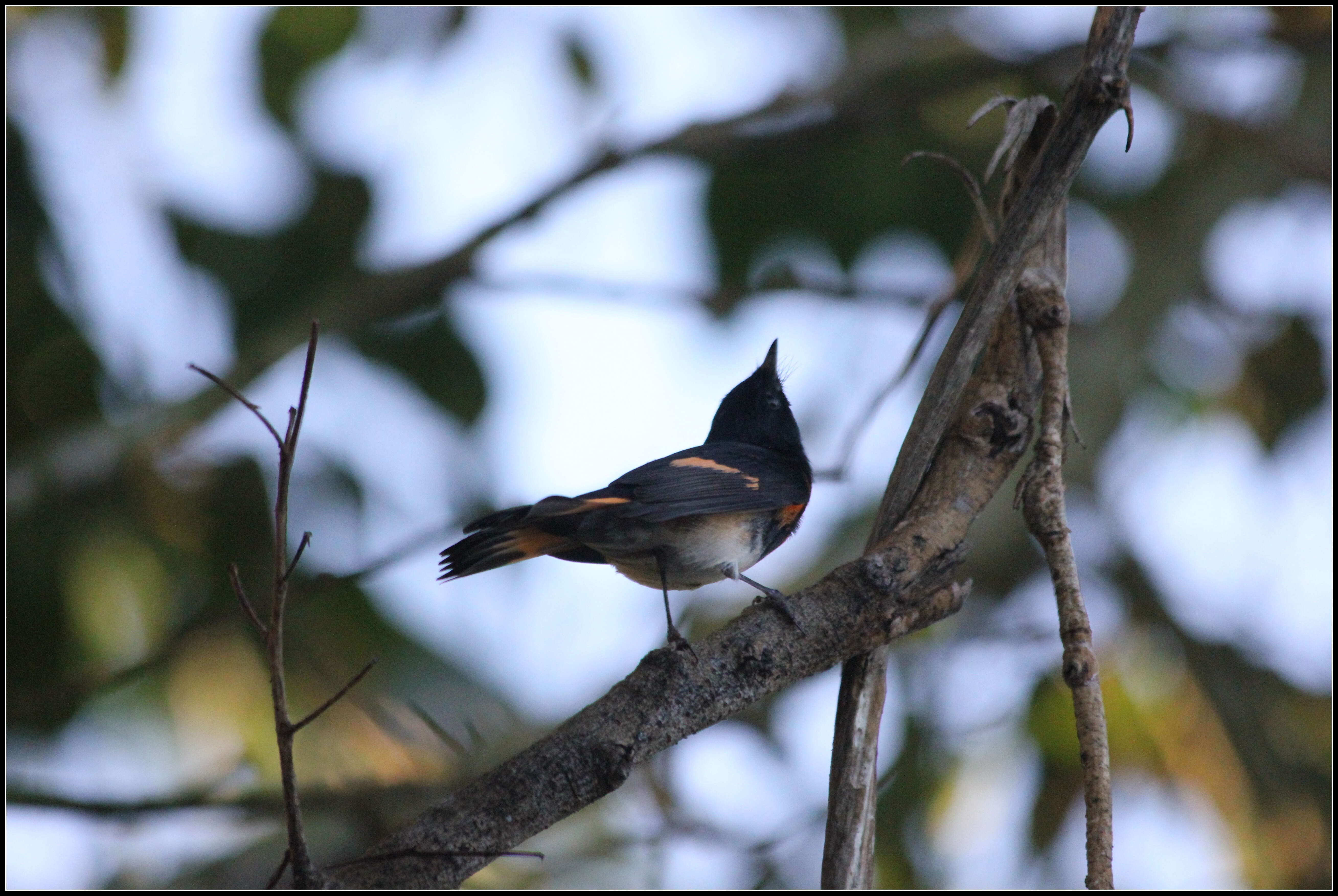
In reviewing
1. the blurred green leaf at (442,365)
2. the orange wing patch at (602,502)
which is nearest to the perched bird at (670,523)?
the orange wing patch at (602,502)

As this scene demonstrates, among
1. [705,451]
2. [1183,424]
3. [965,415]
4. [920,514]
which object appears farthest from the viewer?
[1183,424]

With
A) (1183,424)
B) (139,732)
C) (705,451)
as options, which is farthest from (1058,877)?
(139,732)

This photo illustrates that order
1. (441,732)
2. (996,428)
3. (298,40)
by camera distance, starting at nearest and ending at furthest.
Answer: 1. (996,428)
2. (441,732)
3. (298,40)

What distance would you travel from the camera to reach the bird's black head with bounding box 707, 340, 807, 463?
12.7 ft

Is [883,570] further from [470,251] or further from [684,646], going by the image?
[470,251]

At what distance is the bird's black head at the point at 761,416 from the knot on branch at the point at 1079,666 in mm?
2263

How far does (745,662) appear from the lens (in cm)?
171

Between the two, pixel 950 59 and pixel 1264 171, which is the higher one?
pixel 950 59

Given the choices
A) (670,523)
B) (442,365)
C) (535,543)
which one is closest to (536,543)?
(535,543)

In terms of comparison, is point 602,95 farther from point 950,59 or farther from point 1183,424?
point 1183,424

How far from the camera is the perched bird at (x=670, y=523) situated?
2646mm

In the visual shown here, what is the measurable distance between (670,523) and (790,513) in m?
0.48

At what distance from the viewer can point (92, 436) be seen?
4.03m

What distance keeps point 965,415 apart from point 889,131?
12.4 ft
